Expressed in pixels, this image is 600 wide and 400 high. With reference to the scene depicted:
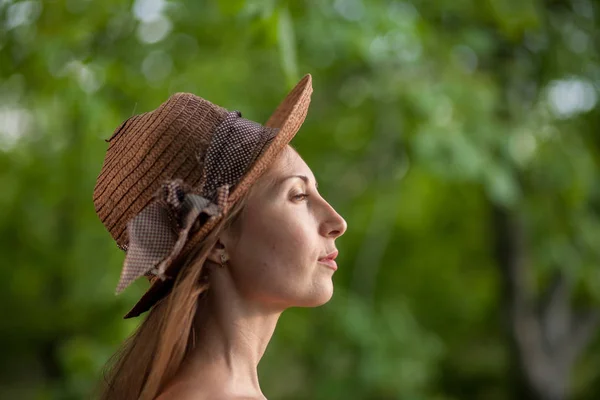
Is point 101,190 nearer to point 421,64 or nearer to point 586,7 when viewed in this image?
point 421,64

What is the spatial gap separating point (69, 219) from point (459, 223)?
502cm

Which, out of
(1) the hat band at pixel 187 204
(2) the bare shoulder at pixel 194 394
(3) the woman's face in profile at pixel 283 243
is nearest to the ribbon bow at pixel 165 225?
(1) the hat band at pixel 187 204

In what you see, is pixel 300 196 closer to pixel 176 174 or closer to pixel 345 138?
pixel 176 174

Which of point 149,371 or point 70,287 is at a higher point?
point 149,371

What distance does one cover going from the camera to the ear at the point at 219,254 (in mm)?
2049

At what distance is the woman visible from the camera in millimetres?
1974

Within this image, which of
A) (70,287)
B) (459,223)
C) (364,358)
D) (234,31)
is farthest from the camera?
(459,223)

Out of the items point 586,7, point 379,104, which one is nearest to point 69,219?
point 379,104

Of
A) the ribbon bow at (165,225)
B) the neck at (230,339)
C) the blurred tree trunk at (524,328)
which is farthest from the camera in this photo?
the blurred tree trunk at (524,328)

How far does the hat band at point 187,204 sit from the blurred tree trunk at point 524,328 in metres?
6.39

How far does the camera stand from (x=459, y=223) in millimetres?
11211

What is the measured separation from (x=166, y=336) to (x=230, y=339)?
0.15m

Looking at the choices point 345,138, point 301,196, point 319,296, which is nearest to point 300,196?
point 301,196

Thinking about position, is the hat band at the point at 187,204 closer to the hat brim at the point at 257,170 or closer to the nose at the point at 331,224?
the hat brim at the point at 257,170
